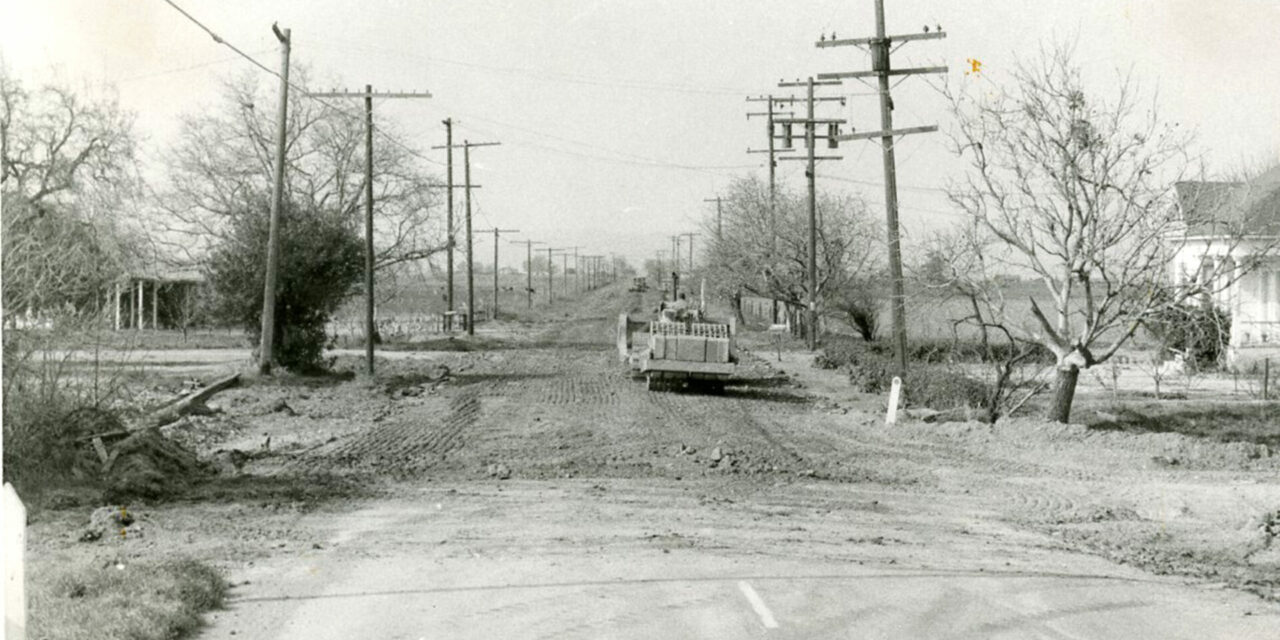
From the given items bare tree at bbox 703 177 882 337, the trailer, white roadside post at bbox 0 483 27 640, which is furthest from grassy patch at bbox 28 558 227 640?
bare tree at bbox 703 177 882 337

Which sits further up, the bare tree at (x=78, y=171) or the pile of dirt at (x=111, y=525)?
the bare tree at (x=78, y=171)

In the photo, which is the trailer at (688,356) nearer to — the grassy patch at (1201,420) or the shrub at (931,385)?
the shrub at (931,385)

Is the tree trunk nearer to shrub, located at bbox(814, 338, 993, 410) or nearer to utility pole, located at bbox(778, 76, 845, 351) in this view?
shrub, located at bbox(814, 338, 993, 410)

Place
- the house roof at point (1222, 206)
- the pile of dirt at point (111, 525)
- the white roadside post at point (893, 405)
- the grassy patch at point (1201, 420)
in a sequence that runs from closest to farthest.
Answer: the pile of dirt at point (111, 525) → the house roof at point (1222, 206) → the white roadside post at point (893, 405) → the grassy patch at point (1201, 420)

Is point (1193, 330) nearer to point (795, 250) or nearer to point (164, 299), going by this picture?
point (795, 250)

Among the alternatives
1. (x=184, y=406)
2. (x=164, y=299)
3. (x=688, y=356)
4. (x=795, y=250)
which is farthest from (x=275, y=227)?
(x=164, y=299)

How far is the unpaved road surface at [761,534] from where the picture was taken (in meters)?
8.31

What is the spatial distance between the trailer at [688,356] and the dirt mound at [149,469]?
1262 centimetres

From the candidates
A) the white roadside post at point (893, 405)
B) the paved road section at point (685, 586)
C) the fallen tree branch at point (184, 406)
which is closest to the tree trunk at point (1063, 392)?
the white roadside post at point (893, 405)

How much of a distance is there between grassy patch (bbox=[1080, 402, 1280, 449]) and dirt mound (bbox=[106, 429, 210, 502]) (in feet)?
47.5

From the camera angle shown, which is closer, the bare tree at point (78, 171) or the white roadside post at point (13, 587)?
the white roadside post at point (13, 587)

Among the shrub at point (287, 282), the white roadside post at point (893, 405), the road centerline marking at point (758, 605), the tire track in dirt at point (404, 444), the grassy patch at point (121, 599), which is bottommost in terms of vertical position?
the road centerline marking at point (758, 605)

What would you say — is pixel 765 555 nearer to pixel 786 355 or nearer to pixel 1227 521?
pixel 1227 521

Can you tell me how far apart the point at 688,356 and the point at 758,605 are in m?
16.8
